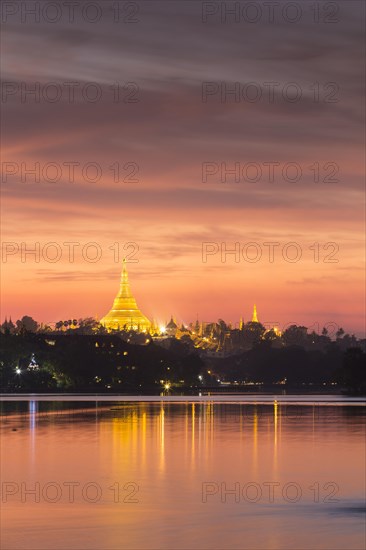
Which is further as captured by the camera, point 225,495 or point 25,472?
point 25,472

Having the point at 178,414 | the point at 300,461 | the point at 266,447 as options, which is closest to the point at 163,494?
the point at 300,461

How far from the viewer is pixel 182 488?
48562mm

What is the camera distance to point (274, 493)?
152 ft

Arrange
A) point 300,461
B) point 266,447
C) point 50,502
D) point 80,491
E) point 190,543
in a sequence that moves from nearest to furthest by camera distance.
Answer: point 190,543 → point 50,502 → point 80,491 → point 300,461 → point 266,447

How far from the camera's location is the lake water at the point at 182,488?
36500 millimetres

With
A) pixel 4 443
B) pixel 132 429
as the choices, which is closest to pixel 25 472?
pixel 4 443

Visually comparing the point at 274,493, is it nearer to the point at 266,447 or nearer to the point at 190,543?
the point at 190,543

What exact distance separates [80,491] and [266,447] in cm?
2363

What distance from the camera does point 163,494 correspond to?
152ft

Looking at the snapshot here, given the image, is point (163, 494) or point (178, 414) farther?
point (178, 414)

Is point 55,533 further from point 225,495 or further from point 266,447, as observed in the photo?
point 266,447

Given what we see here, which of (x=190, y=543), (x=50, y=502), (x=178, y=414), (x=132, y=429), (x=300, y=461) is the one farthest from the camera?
(x=178, y=414)

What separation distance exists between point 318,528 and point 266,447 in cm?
3131

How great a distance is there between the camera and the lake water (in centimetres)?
3650
